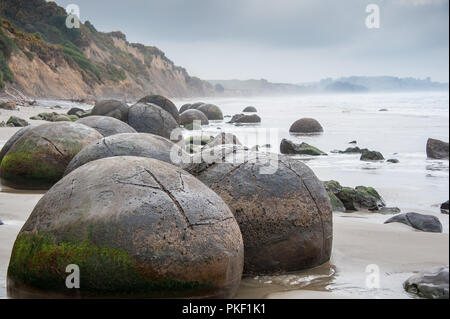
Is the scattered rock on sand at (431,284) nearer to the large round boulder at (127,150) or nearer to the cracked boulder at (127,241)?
the cracked boulder at (127,241)

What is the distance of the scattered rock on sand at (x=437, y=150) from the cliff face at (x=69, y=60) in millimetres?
25982

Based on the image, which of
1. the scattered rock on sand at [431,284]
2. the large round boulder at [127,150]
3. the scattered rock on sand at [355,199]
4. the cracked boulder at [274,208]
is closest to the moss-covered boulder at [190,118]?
the scattered rock on sand at [355,199]

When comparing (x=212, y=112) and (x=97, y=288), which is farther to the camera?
(x=212, y=112)

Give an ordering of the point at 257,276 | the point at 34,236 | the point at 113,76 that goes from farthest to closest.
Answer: the point at 113,76 → the point at 257,276 → the point at 34,236

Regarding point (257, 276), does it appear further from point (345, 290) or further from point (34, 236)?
point (34, 236)

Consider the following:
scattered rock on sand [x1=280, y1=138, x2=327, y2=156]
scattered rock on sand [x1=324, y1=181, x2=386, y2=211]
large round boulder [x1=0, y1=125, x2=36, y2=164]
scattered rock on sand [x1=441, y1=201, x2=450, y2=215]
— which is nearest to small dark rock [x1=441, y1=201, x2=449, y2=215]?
scattered rock on sand [x1=441, y1=201, x2=450, y2=215]

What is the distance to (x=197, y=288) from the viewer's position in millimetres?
3266

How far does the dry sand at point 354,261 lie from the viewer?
152 inches

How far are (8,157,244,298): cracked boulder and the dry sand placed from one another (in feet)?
1.43

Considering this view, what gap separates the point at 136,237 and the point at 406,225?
4.03 m

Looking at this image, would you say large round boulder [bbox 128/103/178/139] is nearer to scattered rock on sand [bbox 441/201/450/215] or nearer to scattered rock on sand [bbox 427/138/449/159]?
scattered rock on sand [bbox 427/138/449/159]

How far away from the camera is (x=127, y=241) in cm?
317

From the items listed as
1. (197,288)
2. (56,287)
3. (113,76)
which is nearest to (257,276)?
(197,288)

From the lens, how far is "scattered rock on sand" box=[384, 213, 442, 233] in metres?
6.03
